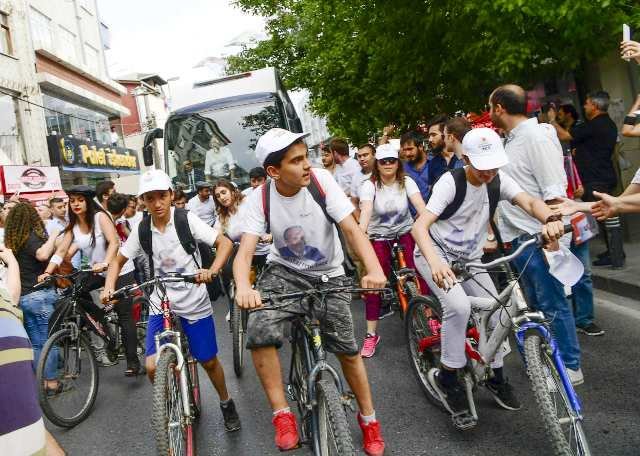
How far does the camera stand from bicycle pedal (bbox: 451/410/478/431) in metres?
3.97

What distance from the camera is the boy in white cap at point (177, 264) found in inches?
177

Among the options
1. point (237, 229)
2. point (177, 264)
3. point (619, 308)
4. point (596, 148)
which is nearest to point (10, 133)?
point (237, 229)

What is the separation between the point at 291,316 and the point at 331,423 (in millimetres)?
713

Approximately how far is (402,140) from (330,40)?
1029 cm

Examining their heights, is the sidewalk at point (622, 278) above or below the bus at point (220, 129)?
below

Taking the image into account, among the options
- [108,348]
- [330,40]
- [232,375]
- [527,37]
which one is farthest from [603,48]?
[330,40]

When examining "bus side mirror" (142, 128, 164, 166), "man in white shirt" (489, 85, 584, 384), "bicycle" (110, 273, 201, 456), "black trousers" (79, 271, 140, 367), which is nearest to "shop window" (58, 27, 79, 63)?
"bus side mirror" (142, 128, 164, 166)

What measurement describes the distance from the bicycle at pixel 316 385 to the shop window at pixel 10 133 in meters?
22.0

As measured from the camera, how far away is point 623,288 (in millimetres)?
6793

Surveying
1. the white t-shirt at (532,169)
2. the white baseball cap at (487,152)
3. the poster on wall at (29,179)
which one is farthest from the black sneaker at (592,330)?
the poster on wall at (29,179)

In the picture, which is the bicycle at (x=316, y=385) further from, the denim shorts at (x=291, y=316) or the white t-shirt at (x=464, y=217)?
the white t-shirt at (x=464, y=217)

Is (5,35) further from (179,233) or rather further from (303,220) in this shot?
(303,220)

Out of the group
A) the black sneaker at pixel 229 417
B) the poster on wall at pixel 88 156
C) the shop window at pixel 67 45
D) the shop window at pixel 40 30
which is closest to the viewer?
the black sneaker at pixel 229 417

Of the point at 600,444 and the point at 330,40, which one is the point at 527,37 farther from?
the point at 330,40
